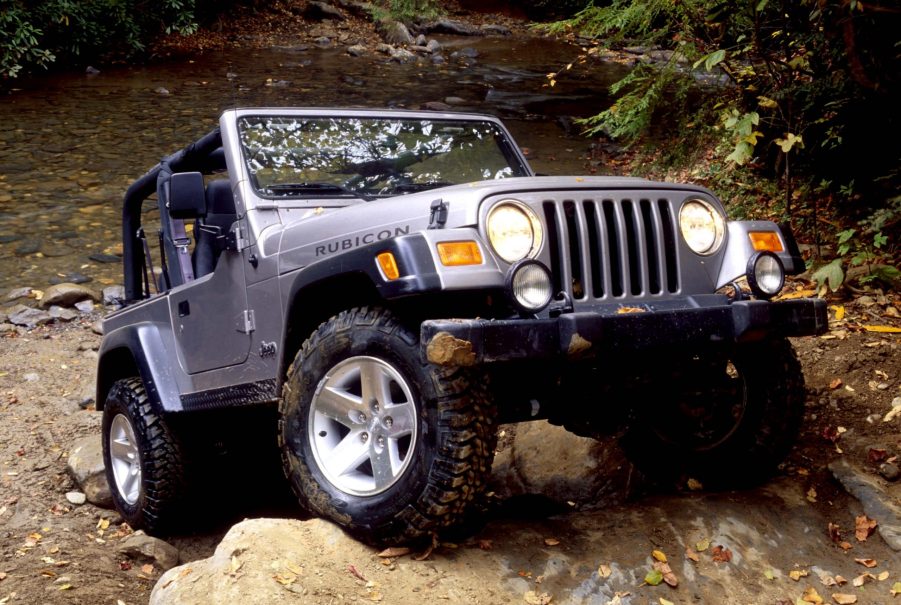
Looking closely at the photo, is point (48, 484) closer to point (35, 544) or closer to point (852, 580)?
point (35, 544)

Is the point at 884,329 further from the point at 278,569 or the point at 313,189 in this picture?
the point at 278,569

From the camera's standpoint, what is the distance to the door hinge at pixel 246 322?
4.04m

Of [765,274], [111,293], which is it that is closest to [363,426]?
[765,274]

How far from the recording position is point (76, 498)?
5.59 meters

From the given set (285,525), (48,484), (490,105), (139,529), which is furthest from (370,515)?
(490,105)

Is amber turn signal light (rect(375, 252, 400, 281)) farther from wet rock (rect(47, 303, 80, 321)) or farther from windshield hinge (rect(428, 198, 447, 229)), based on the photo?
wet rock (rect(47, 303, 80, 321))

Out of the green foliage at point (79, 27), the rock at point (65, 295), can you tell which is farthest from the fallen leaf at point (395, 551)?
the green foliage at point (79, 27)

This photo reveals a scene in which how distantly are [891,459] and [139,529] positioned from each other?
382 centimetres

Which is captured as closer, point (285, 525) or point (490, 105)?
point (285, 525)

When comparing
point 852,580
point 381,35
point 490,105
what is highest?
point 381,35

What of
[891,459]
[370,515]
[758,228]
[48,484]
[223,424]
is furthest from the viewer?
[48,484]

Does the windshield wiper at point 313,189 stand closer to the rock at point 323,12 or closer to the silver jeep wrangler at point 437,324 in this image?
the silver jeep wrangler at point 437,324

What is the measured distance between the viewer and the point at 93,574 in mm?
4410

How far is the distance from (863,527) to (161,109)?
48.5 feet
